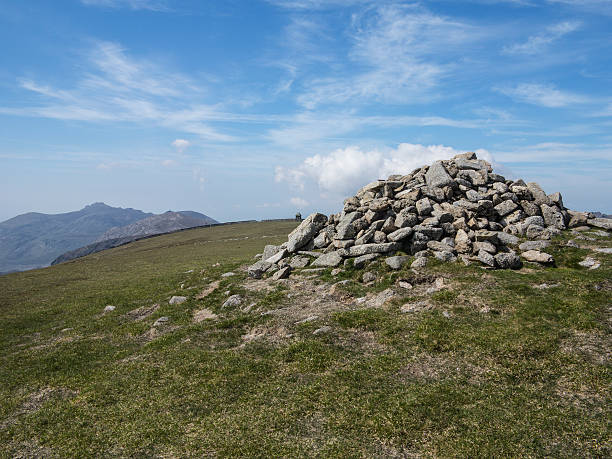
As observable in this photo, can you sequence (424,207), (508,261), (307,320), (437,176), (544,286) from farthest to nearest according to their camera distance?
(437,176)
(424,207)
(508,261)
(544,286)
(307,320)

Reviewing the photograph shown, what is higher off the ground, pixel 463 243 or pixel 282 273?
pixel 463 243

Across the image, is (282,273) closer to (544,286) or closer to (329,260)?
(329,260)

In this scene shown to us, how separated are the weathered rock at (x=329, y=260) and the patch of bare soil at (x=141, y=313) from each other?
14313 millimetres

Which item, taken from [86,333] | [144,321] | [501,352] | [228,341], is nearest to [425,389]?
[501,352]

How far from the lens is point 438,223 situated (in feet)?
101

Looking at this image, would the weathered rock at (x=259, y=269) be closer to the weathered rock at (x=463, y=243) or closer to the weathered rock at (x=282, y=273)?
the weathered rock at (x=282, y=273)

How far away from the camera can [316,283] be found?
28.6m

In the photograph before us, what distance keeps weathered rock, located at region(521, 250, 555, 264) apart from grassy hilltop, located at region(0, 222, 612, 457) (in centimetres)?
106

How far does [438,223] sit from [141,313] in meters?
26.3

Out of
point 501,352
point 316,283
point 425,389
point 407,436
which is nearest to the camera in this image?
point 407,436

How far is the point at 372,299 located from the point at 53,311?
99.2ft

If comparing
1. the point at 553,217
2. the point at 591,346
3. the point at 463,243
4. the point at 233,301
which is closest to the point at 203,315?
the point at 233,301

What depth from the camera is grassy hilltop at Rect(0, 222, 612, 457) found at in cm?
1229

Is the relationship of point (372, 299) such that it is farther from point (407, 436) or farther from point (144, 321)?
point (144, 321)
